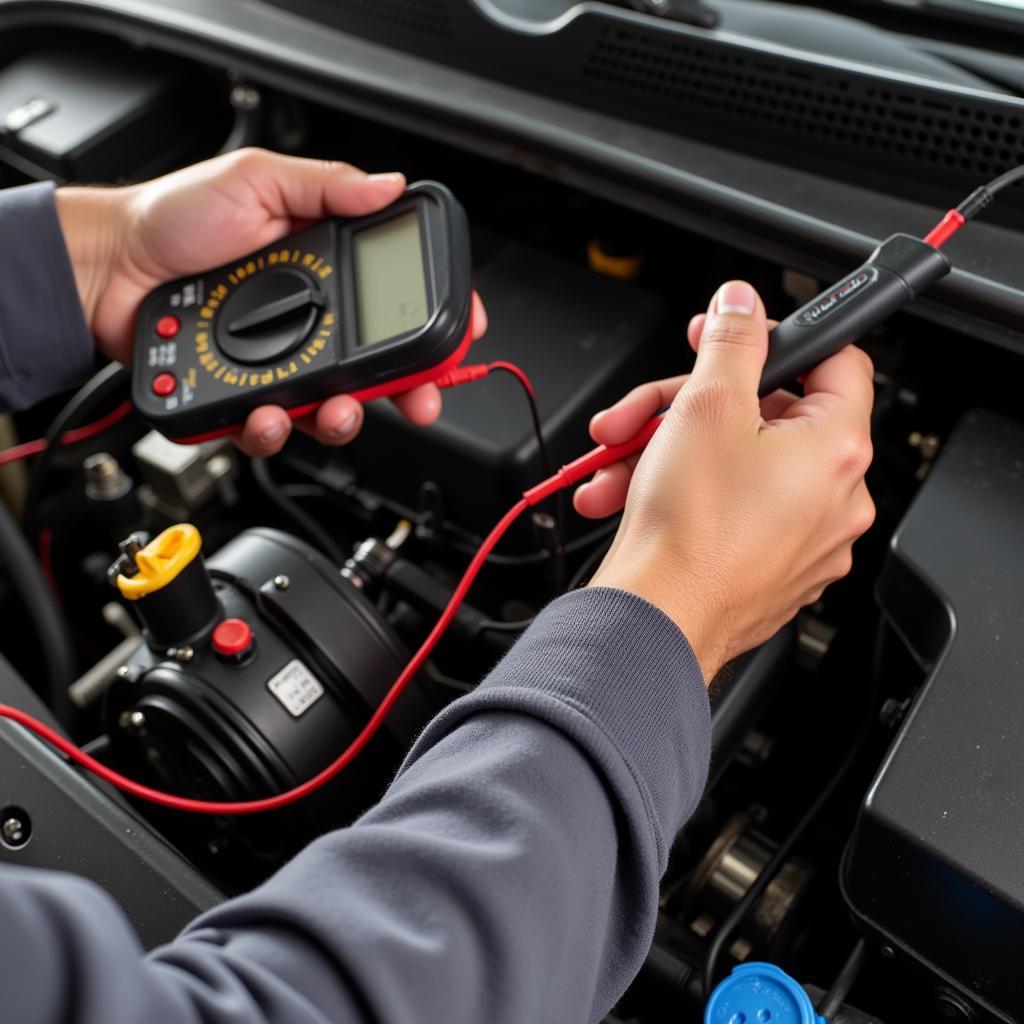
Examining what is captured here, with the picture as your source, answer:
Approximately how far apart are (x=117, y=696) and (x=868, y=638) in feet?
1.87

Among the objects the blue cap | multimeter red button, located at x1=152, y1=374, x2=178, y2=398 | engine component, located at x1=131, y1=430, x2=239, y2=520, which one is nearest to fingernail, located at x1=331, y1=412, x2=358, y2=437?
multimeter red button, located at x1=152, y1=374, x2=178, y2=398

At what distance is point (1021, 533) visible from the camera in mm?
658

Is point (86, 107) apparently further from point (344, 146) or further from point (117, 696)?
point (117, 696)

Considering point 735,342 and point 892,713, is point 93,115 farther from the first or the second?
point 892,713

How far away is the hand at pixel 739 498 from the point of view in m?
0.55

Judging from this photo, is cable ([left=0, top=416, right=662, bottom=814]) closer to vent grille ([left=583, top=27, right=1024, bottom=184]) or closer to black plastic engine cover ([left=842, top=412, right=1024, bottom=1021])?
black plastic engine cover ([left=842, top=412, right=1024, bottom=1021])

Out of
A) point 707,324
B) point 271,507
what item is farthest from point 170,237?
point 707,324

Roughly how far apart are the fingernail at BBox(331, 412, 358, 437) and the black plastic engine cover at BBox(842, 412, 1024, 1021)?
379mm

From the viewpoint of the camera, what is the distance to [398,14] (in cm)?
99

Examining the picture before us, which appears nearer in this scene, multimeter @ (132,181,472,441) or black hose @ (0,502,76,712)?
multimeter @ (132,181,472,441)

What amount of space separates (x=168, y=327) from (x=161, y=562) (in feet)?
0.81

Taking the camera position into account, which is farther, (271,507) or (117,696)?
Answer: (271,507)

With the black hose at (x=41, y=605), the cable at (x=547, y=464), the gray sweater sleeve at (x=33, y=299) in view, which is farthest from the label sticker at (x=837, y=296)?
the black hose at (x=41, y=605)

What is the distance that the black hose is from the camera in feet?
3.12
